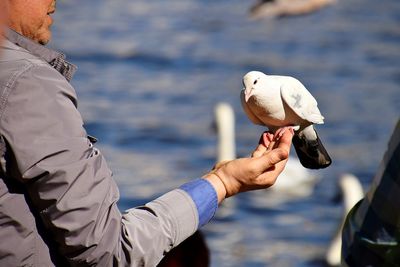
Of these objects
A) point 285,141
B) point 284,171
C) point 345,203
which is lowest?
point 284,171

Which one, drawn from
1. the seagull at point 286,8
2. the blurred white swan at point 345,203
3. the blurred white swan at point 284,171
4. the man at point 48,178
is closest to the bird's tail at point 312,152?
the man at point 48,178

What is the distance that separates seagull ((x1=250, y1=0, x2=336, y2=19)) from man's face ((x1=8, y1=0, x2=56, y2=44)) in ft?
60.7

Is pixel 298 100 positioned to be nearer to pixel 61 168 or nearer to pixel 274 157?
pixel 274 157

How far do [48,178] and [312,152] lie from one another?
0.77m

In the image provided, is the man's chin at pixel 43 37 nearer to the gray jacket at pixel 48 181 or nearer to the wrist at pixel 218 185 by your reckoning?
the gray jacket at pixel 48 181

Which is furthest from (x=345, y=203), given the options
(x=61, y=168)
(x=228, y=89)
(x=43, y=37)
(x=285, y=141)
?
(x=61, y=168)

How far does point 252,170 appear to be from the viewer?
2910 mm

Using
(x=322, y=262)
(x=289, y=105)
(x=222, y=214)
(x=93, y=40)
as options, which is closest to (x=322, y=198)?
(x=222, y=214)

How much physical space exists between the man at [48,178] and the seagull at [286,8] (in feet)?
60.9

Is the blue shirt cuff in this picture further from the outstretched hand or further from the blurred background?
the blurred background

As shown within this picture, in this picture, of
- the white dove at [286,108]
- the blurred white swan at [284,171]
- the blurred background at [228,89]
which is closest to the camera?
the white dove at [286,108]

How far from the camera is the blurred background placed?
13.1 meters

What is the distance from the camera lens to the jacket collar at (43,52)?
2730mm

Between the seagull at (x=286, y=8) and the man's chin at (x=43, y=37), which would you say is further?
the seagull at (x=286, y=8)
